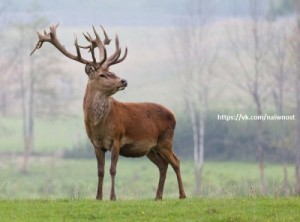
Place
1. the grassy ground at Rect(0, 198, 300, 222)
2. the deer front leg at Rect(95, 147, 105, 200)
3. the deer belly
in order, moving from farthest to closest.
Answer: the deer belly → the deer front leg at Rect(95, 147, 105, 200) → the grassy ground at Rect(0, 198, 300, 222)

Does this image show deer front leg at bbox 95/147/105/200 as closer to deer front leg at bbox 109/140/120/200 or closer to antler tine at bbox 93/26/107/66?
deer front leg at bbox 109/140/120/200

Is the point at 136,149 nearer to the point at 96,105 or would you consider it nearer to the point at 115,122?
the point at 115,122

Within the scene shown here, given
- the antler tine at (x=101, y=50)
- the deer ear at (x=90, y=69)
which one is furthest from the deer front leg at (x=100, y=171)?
the antler tine at (x=101, y=50)

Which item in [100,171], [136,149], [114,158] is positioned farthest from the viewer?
[136,149]

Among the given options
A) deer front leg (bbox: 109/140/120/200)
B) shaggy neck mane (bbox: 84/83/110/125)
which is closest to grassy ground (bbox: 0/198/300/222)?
deer front leg (bbox: 109/140/120/200)

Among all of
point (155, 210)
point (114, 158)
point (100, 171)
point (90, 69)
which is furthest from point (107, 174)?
point (155, 210)

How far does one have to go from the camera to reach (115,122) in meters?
18.6

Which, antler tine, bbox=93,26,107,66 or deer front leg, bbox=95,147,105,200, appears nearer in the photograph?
deer front leg, bbox=95,147,105,200

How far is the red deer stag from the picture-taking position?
18.5 m

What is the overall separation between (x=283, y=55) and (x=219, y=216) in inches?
1666

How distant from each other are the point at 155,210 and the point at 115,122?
8.39 ft

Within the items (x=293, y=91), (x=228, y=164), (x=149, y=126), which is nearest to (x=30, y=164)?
(x=228, y=164)

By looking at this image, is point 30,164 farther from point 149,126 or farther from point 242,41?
point 149,126

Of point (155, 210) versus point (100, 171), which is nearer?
point (155, 210)
